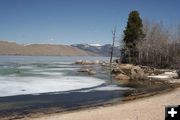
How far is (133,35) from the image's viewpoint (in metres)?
77.1

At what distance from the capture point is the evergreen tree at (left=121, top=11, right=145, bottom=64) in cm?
7669

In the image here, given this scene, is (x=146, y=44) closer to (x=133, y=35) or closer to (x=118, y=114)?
(x=133, y=35)

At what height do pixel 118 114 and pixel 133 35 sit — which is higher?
pixel 133 35

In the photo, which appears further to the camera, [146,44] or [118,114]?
[146,44]

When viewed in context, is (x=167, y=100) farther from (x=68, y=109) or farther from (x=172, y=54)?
(x=172, y=54)

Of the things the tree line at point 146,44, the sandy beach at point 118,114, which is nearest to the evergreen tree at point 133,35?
the tree line at point 146,44

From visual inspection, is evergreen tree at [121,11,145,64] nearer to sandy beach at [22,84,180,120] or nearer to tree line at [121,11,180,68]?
tree line at [121,11,180,68]

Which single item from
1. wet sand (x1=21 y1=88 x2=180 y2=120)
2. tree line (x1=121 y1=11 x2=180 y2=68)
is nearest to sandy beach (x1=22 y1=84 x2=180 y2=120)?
wet sand (x1=21 y1=88 x2=180 y2=120)

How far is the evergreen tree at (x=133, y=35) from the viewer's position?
76.7 m

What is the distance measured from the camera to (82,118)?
15945 mm

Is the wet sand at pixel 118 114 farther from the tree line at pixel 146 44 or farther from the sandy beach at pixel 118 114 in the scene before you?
the tree line at pixel 146 44

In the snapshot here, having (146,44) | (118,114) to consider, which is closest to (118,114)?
(118,114)

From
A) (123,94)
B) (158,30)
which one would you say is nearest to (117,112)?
(123,94)

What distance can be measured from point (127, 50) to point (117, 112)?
60062 millimetres
